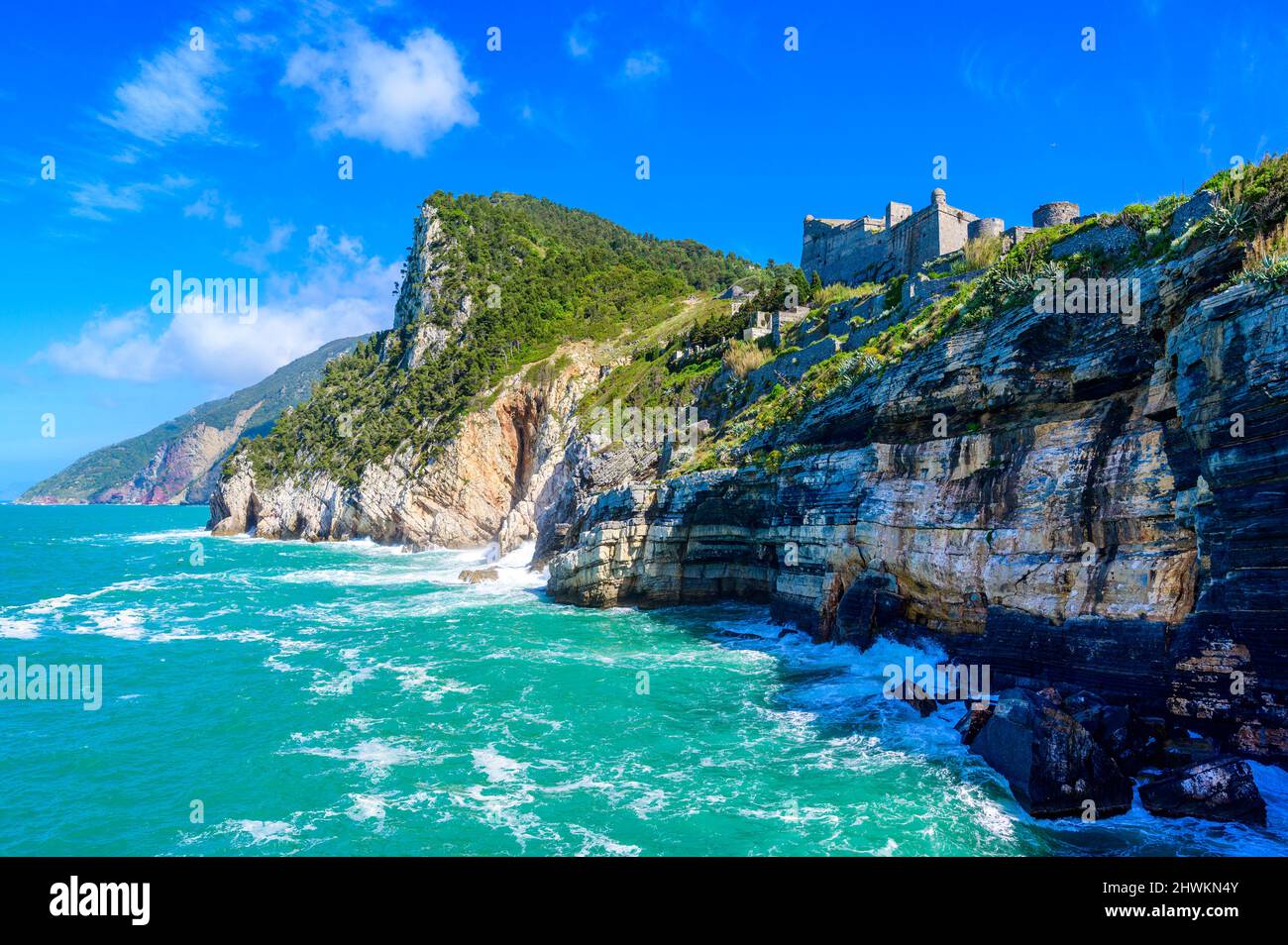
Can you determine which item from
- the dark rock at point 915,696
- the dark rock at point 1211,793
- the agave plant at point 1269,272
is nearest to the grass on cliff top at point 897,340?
the agave plant at point 1269,272

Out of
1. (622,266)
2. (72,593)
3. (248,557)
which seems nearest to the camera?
(72,593)

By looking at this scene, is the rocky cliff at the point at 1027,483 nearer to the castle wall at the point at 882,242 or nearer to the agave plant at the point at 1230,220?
the agave plant at the point at 1230,220

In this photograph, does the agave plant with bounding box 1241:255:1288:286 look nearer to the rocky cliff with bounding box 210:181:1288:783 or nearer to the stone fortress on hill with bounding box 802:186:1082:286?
the rocky cliff with bounding box 210:181:1288:783

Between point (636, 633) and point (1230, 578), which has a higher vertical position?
point (1230, 578)

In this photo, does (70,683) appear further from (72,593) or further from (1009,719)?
(1009,719)

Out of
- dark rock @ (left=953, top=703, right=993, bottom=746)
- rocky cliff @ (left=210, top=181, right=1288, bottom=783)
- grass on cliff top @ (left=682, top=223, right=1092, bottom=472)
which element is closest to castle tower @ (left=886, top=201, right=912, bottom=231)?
rocky cliff @ (left=210, top=181, right=1288, bottom=783)

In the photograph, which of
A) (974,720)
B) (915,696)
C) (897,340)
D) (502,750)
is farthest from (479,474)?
(974,720)
